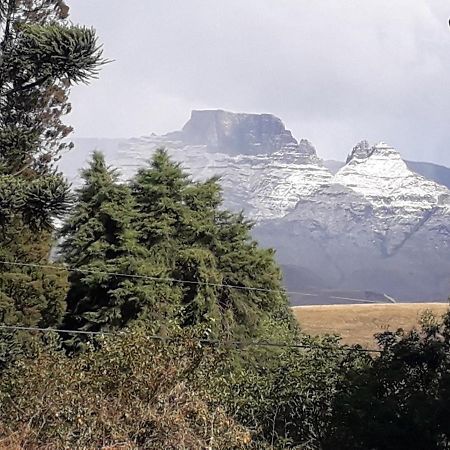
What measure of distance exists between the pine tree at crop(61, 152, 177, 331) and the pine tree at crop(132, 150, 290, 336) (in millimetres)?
943

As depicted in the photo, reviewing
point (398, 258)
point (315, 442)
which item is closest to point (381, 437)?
point (315, 442)

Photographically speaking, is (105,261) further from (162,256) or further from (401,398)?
(401,398)

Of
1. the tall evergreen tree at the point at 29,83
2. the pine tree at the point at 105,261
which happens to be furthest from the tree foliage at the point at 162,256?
the tall evergreen tree at the point at 29,83

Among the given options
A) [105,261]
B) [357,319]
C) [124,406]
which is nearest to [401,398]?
[124,406]

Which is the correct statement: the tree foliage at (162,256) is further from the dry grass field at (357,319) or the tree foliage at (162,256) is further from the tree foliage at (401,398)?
the dry grass field at (357,319)

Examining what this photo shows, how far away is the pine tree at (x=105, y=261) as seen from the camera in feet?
66.2

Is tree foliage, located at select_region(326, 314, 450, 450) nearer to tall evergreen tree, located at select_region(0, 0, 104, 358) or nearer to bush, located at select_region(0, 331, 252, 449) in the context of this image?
bush, located at select_region(0, 331, 252, 449)

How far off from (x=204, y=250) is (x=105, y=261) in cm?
311

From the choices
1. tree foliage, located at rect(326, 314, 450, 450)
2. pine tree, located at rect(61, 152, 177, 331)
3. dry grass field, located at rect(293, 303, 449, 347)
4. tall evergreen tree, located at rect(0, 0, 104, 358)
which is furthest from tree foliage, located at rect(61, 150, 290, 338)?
dry grass field, located at rect(293, 303, 449, 347)

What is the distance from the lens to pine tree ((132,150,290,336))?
21844 mm

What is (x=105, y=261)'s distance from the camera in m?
21.0

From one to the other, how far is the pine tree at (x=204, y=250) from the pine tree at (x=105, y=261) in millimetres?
943

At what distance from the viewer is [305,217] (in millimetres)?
191875

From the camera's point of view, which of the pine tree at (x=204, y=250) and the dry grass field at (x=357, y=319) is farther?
the dry grass field at (x=357, y=319)
